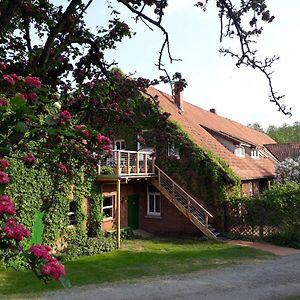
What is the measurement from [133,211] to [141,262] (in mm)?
8598

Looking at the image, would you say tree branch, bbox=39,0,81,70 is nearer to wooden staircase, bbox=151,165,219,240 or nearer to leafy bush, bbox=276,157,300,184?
wooden staircase, bbox=151,165,219,240

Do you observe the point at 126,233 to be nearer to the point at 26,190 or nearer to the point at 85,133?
the point at 26,190

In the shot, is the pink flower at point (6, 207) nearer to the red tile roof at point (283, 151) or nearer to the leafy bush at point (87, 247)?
the leafy bush at point (87, 247)

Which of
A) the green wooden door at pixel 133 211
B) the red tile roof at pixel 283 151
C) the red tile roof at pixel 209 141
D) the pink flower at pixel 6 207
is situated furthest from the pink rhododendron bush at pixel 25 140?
the red tile roof at pixel 283 151

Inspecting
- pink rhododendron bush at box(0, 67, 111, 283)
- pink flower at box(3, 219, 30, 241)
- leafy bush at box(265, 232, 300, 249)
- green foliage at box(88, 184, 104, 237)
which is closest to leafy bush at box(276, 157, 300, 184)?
leafy bush at box(265, 232, 300, 249)

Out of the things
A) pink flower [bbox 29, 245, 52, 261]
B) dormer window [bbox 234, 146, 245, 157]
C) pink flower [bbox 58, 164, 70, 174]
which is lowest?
pink flower [bbox 29, 245, 52, 261]

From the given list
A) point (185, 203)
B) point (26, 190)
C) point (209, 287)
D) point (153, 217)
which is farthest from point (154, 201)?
point (209, 287)

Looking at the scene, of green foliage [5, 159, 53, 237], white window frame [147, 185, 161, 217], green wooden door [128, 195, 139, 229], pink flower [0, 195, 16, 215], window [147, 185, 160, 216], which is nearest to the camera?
pink flower [0, 195, 16, 215]

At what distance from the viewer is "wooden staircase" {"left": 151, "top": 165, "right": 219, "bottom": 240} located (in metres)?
21.0

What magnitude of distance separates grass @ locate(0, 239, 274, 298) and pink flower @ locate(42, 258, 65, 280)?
29.8 ft

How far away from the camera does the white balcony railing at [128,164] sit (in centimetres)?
1944

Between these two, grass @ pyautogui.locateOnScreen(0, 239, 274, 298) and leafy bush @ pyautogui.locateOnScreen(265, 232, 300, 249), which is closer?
grass @ pyautogui.locateOnScreen(0, 239, 274, 298)

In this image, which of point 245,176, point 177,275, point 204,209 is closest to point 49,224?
point 177,275

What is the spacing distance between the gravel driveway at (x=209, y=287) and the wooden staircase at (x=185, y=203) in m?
6.77
